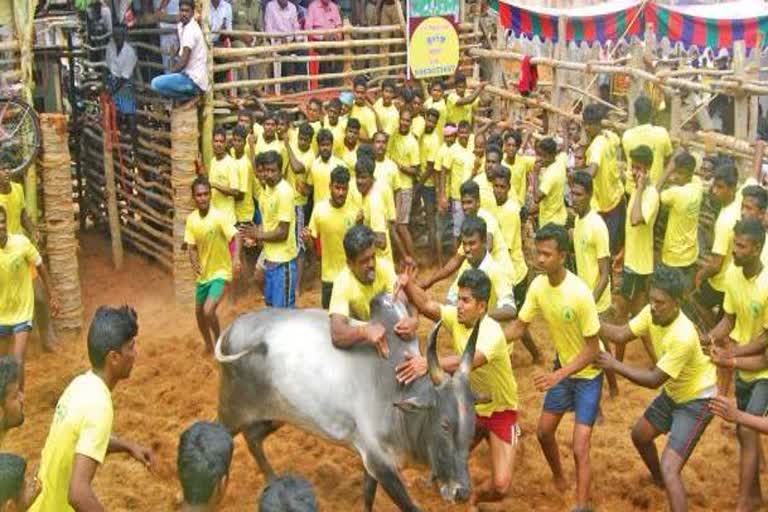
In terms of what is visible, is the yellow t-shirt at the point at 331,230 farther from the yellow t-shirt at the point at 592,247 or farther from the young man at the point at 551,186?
the young man at the point at 551,186

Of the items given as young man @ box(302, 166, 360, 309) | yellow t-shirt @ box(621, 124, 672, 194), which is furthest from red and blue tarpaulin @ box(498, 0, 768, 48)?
young man @ box(302, 166, 360, 309)

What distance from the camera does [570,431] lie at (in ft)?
27.1

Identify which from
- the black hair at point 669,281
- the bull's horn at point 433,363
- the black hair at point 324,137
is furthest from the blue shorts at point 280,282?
the black hair at point 669,281

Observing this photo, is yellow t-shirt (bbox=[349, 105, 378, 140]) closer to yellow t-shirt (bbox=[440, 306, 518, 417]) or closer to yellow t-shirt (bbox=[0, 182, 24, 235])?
yellow t-shirt (bbox=[0, 182, 24, 235])

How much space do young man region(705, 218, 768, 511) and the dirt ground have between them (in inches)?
22.8

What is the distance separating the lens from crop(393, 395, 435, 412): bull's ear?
222 inches

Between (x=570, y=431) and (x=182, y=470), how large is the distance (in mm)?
4908

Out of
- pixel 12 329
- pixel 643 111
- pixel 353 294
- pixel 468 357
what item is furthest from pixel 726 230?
pixel 12 329

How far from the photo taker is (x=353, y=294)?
22.2 feet

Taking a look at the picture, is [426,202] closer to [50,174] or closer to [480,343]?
[50,174]

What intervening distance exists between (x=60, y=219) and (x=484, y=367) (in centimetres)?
578

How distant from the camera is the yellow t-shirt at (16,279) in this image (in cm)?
824

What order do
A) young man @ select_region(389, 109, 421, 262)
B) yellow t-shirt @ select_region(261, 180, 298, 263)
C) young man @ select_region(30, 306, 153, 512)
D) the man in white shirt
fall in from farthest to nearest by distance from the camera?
young man @ select_region(389, 109, 421, 262), the man in white shirt, yellow t-shirt @ select_region(261, 180, 298, 263), young man @ select_region(30, 306, 153, 512)

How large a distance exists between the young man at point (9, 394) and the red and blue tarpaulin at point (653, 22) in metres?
10.6
